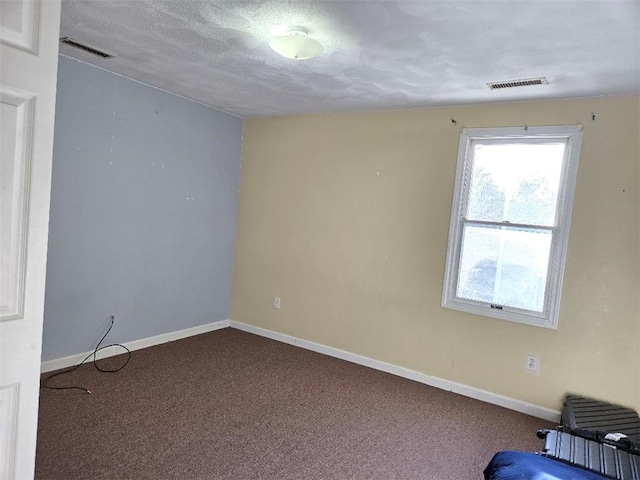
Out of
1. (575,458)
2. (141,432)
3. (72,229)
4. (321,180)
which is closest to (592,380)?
(575,458)

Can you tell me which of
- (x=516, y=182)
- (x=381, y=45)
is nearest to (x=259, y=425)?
(x=381, y=45)

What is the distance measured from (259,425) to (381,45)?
233cm

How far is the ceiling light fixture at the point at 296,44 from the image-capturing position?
2121 mm

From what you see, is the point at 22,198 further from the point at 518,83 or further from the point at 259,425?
the point at 518,83

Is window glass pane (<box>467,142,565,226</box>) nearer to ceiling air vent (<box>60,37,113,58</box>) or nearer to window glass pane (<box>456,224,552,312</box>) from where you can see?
window glass pane (<box>456,224,552,312</box>)

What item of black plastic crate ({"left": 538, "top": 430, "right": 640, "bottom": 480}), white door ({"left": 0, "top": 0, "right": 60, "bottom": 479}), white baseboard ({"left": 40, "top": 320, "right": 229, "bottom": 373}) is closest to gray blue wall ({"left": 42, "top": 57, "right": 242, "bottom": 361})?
white baseboard ({"left": 40, "top": 320, "right": 229, "bottom": 373})

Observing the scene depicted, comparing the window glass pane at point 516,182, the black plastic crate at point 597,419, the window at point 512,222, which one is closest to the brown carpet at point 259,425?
the black plastic crate at point 597,419

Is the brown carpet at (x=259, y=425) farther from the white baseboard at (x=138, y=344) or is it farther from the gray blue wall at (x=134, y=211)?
the gray blue wall at (x=134, y=211)

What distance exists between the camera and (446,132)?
10.9 feet

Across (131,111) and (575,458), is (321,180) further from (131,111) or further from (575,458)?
(575,458)

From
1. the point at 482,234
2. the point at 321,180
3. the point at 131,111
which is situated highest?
the point at 131,111

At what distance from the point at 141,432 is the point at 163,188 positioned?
2.09m

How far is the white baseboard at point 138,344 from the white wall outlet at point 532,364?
117 inches

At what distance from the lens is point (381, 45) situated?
88.9 inches
